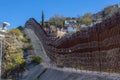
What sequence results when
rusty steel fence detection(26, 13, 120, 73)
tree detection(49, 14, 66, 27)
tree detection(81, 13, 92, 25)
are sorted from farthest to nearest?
tree detection(49, 14, 66, 27) → tree detection(81, 13, 92, 25) → rusty steel fence detection(26, 13, 120, 73)

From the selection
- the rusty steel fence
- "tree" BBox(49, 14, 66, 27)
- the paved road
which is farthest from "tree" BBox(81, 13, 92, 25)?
the rusty steel fence

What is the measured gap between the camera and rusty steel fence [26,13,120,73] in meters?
30.2

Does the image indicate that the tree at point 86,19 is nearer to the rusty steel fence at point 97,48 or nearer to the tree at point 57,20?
the tree at point 57,20

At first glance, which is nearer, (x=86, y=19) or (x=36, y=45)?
(x=36, y=45)

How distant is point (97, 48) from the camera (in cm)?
3394

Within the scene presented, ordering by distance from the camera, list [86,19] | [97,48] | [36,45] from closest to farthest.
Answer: [97,48]
[36,45]
[86,19]

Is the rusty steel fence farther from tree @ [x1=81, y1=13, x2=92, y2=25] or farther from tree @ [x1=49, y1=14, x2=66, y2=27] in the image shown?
tree @ [x1=49, y1=14, x2=66, y2=27]

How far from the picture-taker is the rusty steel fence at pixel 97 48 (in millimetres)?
30211

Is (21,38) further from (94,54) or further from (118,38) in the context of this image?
A: (118,38)

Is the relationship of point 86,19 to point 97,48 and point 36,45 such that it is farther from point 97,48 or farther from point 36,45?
point 97,48

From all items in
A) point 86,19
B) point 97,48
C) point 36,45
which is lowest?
point 97,48

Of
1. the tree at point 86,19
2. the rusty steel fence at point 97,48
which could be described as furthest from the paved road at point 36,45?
the rusty steel fence at point 97,48

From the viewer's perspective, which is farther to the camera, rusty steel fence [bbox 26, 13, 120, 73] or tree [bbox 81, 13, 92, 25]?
tree [bbox 81, 13, 92, 25]

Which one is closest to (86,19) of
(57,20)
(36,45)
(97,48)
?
(57,20)
